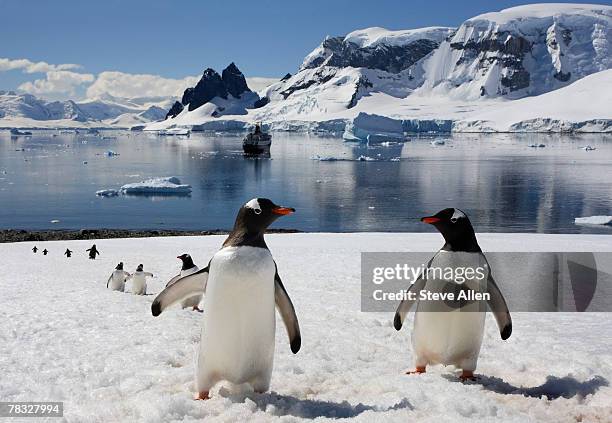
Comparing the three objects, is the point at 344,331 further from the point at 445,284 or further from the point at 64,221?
the point at 64,221

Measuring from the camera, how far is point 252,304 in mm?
3561

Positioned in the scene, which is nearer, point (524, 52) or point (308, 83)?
point (524, 52)

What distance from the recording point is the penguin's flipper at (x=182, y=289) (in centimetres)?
377

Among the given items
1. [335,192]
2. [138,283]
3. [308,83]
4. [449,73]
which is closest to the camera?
[138,283]

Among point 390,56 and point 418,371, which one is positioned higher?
point 390,56

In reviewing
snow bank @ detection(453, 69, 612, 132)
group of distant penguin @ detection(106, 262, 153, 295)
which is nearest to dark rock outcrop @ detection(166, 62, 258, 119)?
snow bank @ detection(453, 69, 612, 132)

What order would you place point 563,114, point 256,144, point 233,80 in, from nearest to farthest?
point 256,144 → point 563,114 → point 233,80

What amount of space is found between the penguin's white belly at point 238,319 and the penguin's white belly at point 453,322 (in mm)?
1129

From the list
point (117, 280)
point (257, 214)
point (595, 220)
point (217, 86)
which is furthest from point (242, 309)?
point (217, 86)

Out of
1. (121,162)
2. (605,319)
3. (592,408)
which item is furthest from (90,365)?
(121,162)

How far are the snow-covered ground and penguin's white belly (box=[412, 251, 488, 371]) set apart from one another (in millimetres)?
145

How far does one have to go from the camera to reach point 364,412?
10.8 ft

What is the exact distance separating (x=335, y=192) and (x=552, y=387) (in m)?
29.0

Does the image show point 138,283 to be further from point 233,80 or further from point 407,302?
point 233,80
